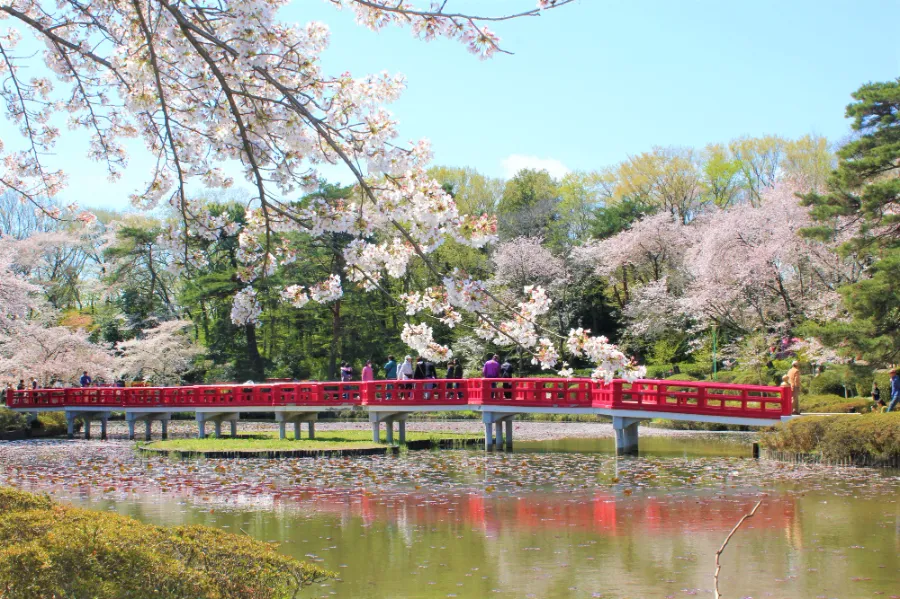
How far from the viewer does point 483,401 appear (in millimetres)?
22047

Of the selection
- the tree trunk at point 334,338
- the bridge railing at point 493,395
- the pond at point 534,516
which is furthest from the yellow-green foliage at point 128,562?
the tree trunk at point 334,338

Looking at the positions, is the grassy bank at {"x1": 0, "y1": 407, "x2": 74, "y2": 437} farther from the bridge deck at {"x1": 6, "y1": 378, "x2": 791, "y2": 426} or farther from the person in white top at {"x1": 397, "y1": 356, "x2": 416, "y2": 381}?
the person in white top at {"x1": 397, "y1": 356, "x2": 416, "y2": 381}

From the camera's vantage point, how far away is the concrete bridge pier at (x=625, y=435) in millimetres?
20188

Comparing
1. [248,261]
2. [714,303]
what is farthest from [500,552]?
[714,303]

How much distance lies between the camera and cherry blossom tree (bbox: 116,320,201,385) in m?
39.1

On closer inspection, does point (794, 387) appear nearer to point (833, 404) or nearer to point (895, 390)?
point (895, 390)

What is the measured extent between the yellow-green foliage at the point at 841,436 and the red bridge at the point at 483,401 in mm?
1198

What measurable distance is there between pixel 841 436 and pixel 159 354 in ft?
98.4

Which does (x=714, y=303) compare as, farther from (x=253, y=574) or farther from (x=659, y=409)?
(x=253, y=574)

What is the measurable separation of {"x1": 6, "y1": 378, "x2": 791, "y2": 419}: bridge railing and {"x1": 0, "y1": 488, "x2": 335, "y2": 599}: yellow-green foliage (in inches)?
485

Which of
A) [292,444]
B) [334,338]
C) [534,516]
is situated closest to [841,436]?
[534,516]

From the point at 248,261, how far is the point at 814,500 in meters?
8.84

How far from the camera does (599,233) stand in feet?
143

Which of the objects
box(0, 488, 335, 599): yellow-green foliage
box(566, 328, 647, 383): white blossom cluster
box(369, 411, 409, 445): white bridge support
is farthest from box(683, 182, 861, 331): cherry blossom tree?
box(0, 488, 335, 599): yellow-green foliage
